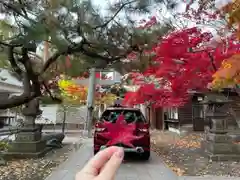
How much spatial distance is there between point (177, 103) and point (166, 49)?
8.41 meters

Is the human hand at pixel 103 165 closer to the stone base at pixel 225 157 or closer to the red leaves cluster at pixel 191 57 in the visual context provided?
the red leaves cluster at pixel 191 57

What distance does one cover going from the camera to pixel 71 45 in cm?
504

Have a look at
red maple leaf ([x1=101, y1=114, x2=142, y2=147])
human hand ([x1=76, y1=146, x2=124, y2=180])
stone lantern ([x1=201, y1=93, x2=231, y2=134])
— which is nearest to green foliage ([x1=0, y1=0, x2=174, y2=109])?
red maple leaf ([x1=101, y1=114, x2=142, y2=147])

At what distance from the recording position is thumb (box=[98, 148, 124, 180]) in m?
0.89

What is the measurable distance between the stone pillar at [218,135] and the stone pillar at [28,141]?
569cm

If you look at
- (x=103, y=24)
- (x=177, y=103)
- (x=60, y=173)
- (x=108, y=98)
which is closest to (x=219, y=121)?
(x=60, y=173)

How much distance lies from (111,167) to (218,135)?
9725 mm

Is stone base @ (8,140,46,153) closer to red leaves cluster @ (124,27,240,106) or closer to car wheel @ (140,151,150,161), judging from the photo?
car wheel @ (140,151,150,161)

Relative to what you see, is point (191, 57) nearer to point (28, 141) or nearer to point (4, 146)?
point (28, 141)

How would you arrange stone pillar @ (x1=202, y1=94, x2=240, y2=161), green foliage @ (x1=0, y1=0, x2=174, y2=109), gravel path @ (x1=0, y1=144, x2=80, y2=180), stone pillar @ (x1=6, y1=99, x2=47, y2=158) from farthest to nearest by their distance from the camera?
stone pillar @ (x1=6, y1=99, x2=47, y2=158) < stone pillar @ (x1=202, y1=94, x2=240, y2=161) < gravel path @ (x1=0, y1=144, x2=80, y2=180) < green foliage @ (x1=0, y1=0, x2=174, y2=109)

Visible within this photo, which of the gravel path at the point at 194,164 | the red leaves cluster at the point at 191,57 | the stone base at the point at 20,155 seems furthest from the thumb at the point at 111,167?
the stone base at the point at 20,155

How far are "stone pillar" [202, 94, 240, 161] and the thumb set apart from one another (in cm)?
919

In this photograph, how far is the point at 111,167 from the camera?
35.7 inches

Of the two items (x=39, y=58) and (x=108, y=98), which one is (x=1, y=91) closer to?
(x=108, y=98)
